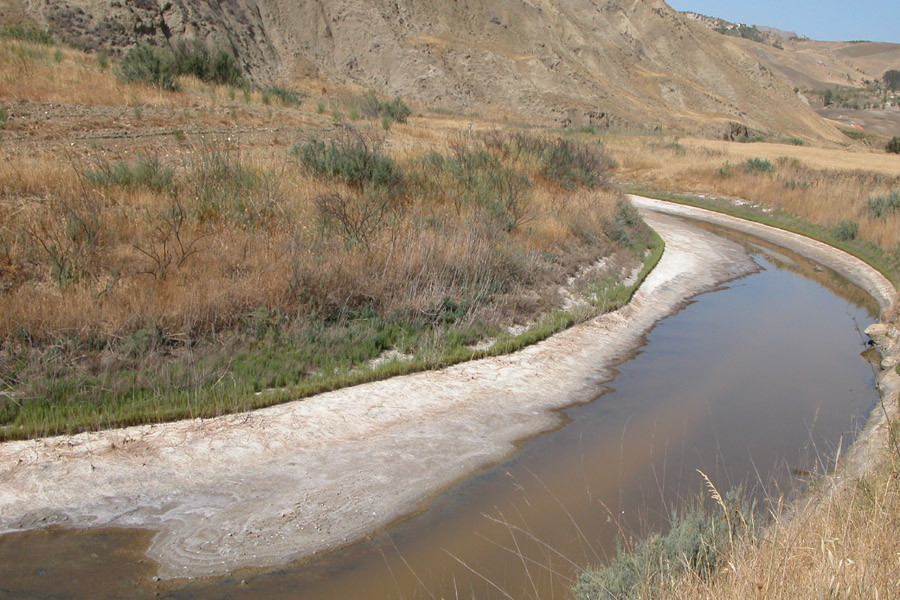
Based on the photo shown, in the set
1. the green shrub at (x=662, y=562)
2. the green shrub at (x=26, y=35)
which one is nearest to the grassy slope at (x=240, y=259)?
the green shrub at (x=662, y=562)

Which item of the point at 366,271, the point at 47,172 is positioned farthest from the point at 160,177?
the point at 366,271

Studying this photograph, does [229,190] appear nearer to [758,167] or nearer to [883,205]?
[883,205]

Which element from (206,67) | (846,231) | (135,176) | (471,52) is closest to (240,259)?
(135,176)

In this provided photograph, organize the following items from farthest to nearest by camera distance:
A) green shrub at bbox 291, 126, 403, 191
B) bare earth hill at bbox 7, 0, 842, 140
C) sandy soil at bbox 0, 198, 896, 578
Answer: bare earth hill at bbox 7, 0, 842, 140, green shrub at bbox 291, 126, 403, 191, sandy soil at bbox 0, 198, 896, 578

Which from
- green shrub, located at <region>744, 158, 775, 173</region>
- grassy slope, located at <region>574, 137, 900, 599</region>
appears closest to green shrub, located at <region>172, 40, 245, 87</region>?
green shrub, located at <region>744, 158, 775, 173</region>

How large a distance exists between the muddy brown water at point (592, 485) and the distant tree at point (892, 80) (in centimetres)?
19239

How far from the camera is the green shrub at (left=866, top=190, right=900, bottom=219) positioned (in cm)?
2256

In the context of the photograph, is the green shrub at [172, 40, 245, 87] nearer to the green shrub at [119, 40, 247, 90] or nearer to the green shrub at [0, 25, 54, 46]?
the green shrub at [119, 40, 247, 90]

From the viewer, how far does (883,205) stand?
22.9 m

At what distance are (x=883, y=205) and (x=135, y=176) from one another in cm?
2141

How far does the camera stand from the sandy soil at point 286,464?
6105mm

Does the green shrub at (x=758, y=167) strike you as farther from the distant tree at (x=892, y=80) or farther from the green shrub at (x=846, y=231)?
the distant tree at (x=892, y=80)

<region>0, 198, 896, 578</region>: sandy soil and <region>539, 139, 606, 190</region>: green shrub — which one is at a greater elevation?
<region>539, 139, 606, 190</region>: green shrub

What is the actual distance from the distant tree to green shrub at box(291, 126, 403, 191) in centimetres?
19331
